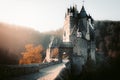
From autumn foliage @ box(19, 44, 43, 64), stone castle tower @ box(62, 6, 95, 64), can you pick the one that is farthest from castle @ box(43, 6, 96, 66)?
autumn foliage @ box(19, 44, 43, 64)

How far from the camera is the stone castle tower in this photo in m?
50.8

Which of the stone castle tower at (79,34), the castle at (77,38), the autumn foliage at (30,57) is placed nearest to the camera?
the castle at (77,38)

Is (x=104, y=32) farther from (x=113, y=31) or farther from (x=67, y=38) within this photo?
(x=67, y=38)

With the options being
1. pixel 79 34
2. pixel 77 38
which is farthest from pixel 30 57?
pixel 79 34

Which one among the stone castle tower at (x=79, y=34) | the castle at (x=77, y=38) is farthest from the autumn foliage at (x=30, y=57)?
the stone castle tower at (x=79, y=34)

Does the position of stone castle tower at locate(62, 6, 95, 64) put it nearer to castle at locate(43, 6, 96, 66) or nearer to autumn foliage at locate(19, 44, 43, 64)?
castle at locate(43, 6, 96, 66)

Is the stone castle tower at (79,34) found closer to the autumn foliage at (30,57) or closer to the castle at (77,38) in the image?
the castle at (77,38)

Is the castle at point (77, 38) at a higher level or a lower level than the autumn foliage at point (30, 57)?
higher

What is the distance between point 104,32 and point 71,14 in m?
64.4

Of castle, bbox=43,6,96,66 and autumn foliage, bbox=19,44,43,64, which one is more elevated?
castle, bbox=43,6,96,66

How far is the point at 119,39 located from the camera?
11238 centimetres

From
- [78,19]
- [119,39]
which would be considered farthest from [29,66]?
[119,39]

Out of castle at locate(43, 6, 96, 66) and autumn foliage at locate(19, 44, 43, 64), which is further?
autumn foliage at locate(19, 44, 43, 64)

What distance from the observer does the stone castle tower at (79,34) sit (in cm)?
5078
